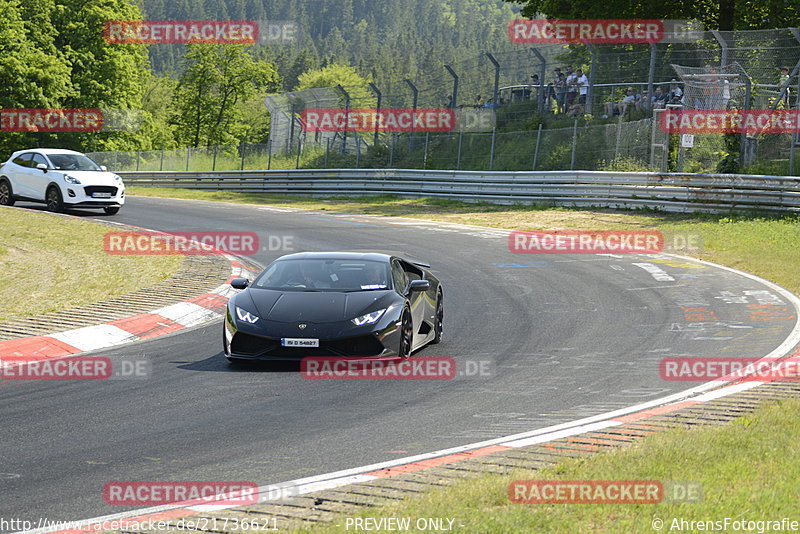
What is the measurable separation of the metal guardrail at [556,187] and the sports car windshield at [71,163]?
12134mm

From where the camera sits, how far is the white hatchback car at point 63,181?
85.2 feet

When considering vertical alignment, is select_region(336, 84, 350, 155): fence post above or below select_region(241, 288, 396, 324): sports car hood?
above

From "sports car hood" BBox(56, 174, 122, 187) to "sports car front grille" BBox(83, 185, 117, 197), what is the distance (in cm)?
8

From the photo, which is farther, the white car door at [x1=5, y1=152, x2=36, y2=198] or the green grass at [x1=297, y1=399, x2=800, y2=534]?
the white car door at [x1=5, y1=152, x2=36, y2=198]

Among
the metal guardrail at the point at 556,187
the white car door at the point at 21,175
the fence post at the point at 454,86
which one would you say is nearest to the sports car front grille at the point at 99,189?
the white car door at the point at 21,175

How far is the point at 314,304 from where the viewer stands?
1058cm

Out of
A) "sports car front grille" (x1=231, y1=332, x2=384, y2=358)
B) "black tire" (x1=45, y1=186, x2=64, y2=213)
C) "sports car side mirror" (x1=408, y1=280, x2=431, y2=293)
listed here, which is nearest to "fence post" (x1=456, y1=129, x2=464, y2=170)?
"black tire" (x1=45, y1=186, x2=64, y2=213)

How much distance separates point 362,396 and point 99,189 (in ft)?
63.2

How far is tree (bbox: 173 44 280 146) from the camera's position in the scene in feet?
302

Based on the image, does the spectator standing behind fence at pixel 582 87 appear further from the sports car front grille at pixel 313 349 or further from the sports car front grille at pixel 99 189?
the sports car front grille at pixel 313 349

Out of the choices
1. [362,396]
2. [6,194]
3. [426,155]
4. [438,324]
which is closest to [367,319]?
[362,396]

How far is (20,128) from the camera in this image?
57.9 meters

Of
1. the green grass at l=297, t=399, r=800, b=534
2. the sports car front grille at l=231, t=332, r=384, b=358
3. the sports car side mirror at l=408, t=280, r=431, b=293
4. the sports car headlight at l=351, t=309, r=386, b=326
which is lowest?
the sports car front grille at l=231, t=332, r=384, b=358

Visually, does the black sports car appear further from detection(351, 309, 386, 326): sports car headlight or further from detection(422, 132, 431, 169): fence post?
detection(422, 132, 431, 169): fence post
